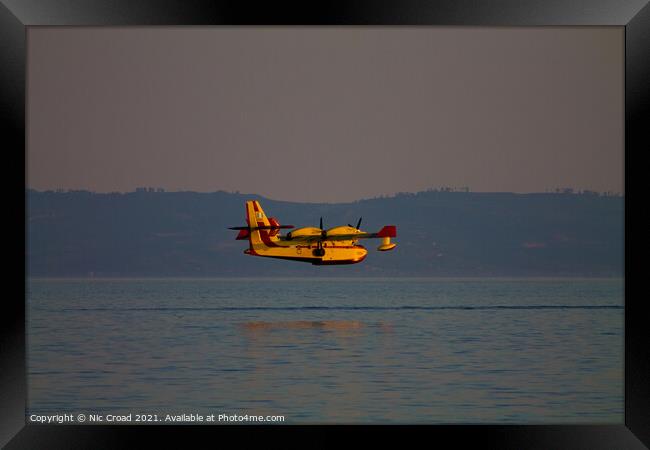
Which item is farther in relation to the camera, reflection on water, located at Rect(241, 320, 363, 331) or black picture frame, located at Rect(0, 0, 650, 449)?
reflection on water, located at Rect(241, 320, 363, 331)

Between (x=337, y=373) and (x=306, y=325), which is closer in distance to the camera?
(x=337, y=373)

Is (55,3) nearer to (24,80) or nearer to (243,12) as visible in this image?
(24,80)

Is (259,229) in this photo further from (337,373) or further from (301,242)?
(337,373)

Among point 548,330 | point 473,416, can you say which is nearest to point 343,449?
point 473,416

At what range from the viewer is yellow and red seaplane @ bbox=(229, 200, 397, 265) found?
68.2m

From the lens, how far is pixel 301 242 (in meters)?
70.4

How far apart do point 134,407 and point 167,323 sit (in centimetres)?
3305

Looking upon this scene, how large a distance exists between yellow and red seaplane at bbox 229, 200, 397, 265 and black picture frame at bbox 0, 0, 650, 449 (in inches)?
2229

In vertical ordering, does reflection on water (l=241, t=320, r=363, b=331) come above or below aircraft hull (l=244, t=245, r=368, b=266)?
below

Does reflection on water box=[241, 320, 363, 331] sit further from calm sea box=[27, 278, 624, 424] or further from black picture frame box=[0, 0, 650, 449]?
black picture frame box=[0, 0, 650, 449]

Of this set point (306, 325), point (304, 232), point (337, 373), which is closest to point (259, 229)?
point (304, 232)

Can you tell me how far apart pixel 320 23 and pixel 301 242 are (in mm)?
59784

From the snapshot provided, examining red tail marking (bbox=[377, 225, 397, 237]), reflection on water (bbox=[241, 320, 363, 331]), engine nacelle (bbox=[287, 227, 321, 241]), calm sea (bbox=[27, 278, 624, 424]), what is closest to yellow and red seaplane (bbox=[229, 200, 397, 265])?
engine nacelle (bbox=[287, 227, 321, 241])

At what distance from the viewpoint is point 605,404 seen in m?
20.0
